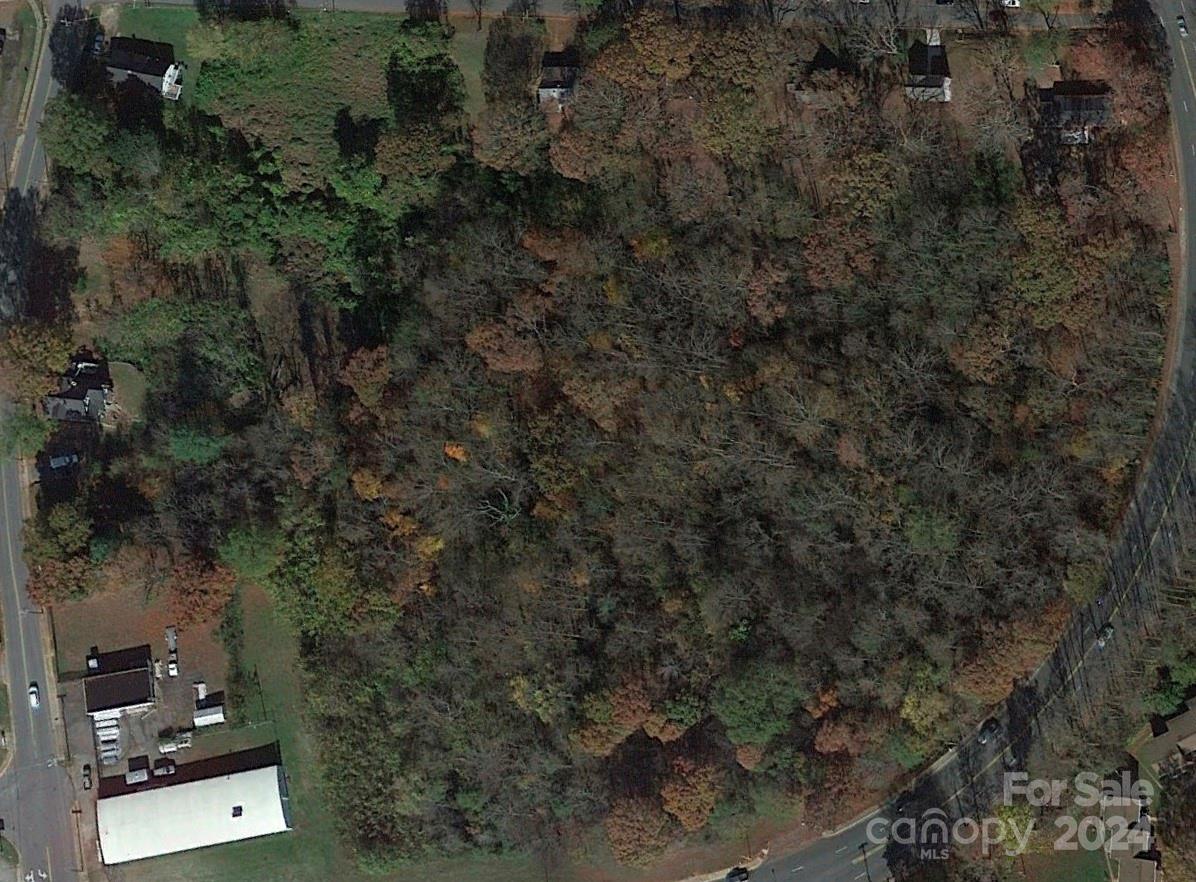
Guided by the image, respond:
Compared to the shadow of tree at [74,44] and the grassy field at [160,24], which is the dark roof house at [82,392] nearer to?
the shadow of tree at [74,44]

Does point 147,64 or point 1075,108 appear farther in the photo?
point 147,64

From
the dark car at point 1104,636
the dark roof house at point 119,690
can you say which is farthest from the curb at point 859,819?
the dark roof house at point 119,690

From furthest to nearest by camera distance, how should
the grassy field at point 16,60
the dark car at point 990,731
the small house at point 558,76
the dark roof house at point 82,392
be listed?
1. the grassy field at point 16,60
2. the dark car at point 990,731
3. the dark roof house at point 82,392
4. the small house at point 558,76

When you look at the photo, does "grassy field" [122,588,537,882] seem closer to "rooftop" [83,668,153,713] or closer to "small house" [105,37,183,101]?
"rooftop" [83,668,153,713]

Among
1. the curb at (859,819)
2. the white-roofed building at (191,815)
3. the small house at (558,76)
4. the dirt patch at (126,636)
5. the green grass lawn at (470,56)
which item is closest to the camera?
the small house at (558,76)

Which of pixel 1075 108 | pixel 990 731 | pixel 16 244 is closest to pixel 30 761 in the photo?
pixel 16 244

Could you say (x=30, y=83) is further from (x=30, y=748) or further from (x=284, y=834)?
(x=284, y=834)
